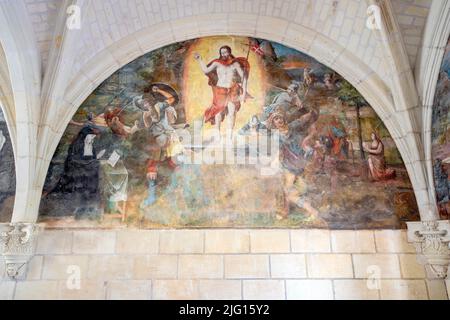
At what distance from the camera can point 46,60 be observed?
5.90m

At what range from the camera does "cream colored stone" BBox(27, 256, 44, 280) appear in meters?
5.40

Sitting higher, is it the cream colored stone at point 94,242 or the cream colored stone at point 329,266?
the cream colored stone at point 94,242

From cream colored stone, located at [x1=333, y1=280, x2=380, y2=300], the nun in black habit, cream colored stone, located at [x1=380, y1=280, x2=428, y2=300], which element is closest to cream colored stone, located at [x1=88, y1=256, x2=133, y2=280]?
the nun in black habit

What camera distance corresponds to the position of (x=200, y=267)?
5.48 m

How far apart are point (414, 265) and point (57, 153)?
216 inches

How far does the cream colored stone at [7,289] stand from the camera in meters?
5.28

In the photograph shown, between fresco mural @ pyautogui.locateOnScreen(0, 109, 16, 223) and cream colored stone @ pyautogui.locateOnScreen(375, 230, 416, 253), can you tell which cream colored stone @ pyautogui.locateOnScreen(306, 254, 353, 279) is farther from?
fresco mural @ pyautogui.locateOnScreen(0, 109, 16, 223)

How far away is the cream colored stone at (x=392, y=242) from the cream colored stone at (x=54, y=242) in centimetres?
440

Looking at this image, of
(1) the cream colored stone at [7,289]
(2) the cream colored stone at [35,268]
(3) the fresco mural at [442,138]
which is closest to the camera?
(1) the cream colored stone at [7,289]

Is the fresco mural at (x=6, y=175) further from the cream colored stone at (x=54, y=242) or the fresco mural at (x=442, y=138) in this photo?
the fresco mural at (x=442, y=138)

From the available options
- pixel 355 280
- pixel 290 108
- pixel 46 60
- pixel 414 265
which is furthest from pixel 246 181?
pixel 46 60

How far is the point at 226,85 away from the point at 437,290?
4301 mm

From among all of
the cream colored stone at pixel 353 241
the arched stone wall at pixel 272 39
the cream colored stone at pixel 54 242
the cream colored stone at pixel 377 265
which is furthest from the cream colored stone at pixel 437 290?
the cream colored stone at pixel 54 242
